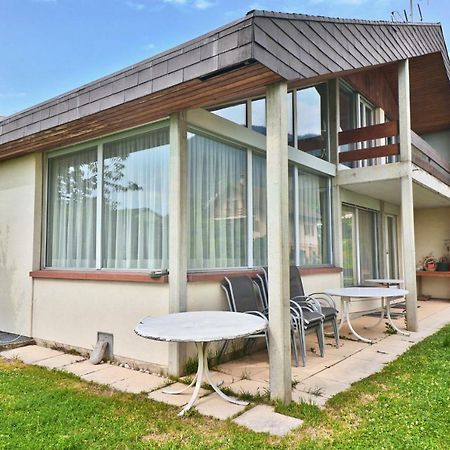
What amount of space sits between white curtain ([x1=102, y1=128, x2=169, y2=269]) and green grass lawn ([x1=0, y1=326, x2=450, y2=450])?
4.95 ft

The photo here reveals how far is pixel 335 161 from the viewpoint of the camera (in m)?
Result: 7.52

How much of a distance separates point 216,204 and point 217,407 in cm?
239

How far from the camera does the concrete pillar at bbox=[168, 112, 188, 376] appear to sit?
413 centimetres

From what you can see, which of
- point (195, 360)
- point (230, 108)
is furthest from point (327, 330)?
point (230, 108)

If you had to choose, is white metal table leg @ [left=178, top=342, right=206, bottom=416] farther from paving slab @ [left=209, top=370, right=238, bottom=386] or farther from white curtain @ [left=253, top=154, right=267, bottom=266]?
white curtain @ [left=253, top=154, right=267, bottom=266]

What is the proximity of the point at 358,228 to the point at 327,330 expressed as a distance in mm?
2677

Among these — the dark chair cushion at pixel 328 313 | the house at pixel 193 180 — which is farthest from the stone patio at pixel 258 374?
the dark chair cushion at pixel 328 313

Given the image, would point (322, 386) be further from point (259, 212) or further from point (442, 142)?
point (442, 142)

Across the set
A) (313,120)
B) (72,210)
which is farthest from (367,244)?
(72,210)

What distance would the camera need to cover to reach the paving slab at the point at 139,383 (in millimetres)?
3750

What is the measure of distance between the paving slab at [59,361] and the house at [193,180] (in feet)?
0.73

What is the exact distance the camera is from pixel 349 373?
13.8 ft

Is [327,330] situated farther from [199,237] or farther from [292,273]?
[199,237]

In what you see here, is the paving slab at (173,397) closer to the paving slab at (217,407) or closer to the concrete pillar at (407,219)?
the paving slab at (217,407)
